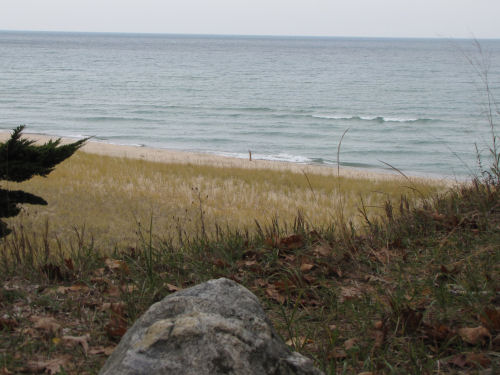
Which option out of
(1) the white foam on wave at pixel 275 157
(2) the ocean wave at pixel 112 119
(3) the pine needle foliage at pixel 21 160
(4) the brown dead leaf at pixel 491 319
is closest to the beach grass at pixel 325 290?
(4) the brown dead leaf at pixel 491 319

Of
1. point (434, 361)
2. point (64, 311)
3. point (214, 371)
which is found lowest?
point (64, 311)

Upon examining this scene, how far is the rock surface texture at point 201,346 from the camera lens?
78.2 inches

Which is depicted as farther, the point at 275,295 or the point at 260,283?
the point at 260,283

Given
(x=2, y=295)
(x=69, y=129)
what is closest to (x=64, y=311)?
(x=2, y=295)

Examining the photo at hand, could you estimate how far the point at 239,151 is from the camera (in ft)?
91.2

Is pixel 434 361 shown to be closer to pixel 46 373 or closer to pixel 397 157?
pixel 46 373

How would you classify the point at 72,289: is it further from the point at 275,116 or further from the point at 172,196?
the point at 275,116

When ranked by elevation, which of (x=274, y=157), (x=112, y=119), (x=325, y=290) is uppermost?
(x=325, y=290)

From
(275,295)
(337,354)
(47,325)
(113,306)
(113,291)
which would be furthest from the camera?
(113,291)

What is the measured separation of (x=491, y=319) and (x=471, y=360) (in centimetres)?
44

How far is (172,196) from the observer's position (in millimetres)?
11875

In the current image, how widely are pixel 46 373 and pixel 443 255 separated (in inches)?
123

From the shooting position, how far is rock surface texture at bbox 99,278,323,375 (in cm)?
199

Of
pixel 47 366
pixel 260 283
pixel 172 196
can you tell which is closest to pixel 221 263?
pixel 260 283
